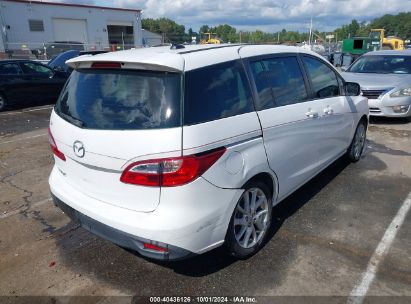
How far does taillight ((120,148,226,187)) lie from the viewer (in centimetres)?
252

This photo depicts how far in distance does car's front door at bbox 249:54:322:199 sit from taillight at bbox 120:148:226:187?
0.84 metres

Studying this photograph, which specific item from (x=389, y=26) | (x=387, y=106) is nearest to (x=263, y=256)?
(x=387, y=106)

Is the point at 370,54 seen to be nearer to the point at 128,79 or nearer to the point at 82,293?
the point at 128,79

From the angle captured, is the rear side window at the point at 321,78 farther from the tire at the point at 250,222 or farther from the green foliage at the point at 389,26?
the green foliage at the point at 389,26

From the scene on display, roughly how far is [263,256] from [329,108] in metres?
2.01

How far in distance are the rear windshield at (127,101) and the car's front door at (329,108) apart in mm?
2128

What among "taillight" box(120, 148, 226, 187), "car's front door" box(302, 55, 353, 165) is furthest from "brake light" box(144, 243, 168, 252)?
"car's front door" box(302, 55, 353, 165)

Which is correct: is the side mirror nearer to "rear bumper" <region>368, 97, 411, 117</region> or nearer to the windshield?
"rear bumper" <region>368, 97, 411, 117</region>

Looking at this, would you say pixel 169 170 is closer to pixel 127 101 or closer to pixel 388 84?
pixel 127 101

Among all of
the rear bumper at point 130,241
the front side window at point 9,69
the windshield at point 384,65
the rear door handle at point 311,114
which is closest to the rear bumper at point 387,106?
the windshield at point 384,65

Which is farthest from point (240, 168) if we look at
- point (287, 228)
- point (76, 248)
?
point (76, 248)

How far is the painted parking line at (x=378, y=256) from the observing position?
2.88 m

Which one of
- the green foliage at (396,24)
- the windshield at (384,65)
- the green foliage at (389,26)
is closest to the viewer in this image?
the windshield at (384,65)

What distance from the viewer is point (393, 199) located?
455 centimetres
